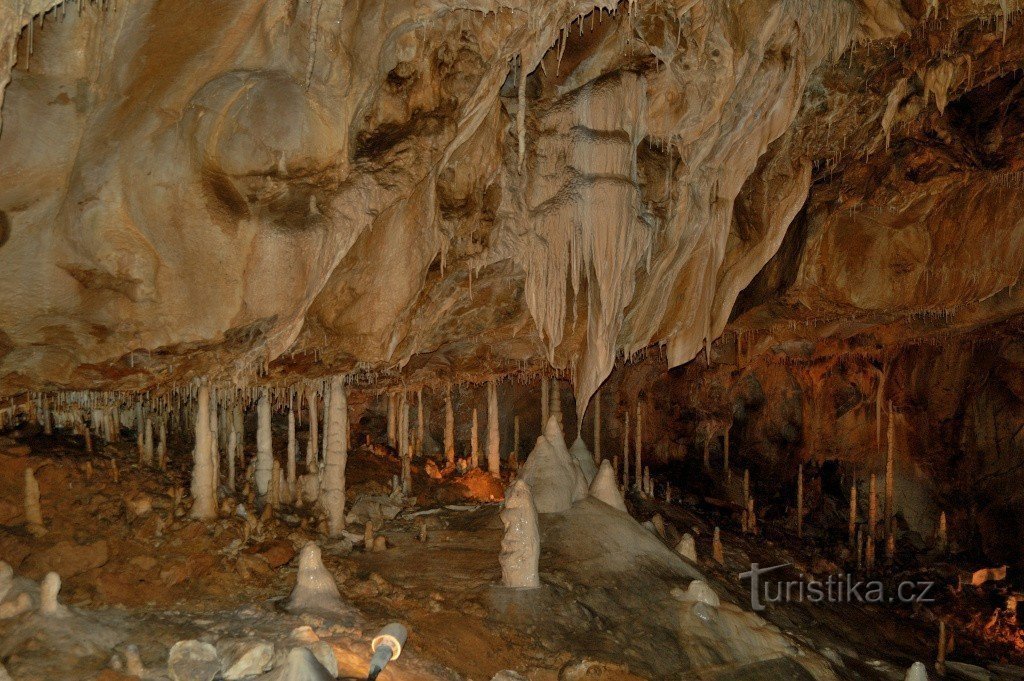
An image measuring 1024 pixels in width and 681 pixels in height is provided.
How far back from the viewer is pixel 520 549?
8.99m

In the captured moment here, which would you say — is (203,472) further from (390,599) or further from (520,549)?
(520,549)

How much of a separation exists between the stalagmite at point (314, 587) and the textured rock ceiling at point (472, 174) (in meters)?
2.03

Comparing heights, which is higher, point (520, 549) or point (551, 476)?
point (551, 476)

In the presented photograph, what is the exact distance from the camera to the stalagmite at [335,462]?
38.2ft

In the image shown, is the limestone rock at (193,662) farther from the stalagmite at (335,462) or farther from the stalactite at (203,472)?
the stalagmite at (335,462)

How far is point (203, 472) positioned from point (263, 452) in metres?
1.97

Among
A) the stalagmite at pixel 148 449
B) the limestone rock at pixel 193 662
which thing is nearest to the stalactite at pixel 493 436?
the stalagmite at pixel 148 449

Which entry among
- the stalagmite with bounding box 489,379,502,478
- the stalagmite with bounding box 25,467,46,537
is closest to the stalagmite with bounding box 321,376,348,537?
the stalagmite with bounding box 25,467,46,537

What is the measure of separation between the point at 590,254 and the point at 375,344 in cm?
266

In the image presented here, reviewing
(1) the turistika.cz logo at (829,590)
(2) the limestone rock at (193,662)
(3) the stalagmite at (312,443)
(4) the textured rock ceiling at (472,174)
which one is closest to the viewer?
(2) the limestone rock at (193,662)

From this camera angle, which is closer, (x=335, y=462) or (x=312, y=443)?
(x=335, y=462)

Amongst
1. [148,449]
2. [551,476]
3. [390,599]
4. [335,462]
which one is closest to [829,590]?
[551,476]

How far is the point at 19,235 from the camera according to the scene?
645cm

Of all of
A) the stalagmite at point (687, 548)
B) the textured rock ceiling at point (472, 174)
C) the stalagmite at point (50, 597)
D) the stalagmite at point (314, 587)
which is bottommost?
the stalagmite at point (687, 548)
